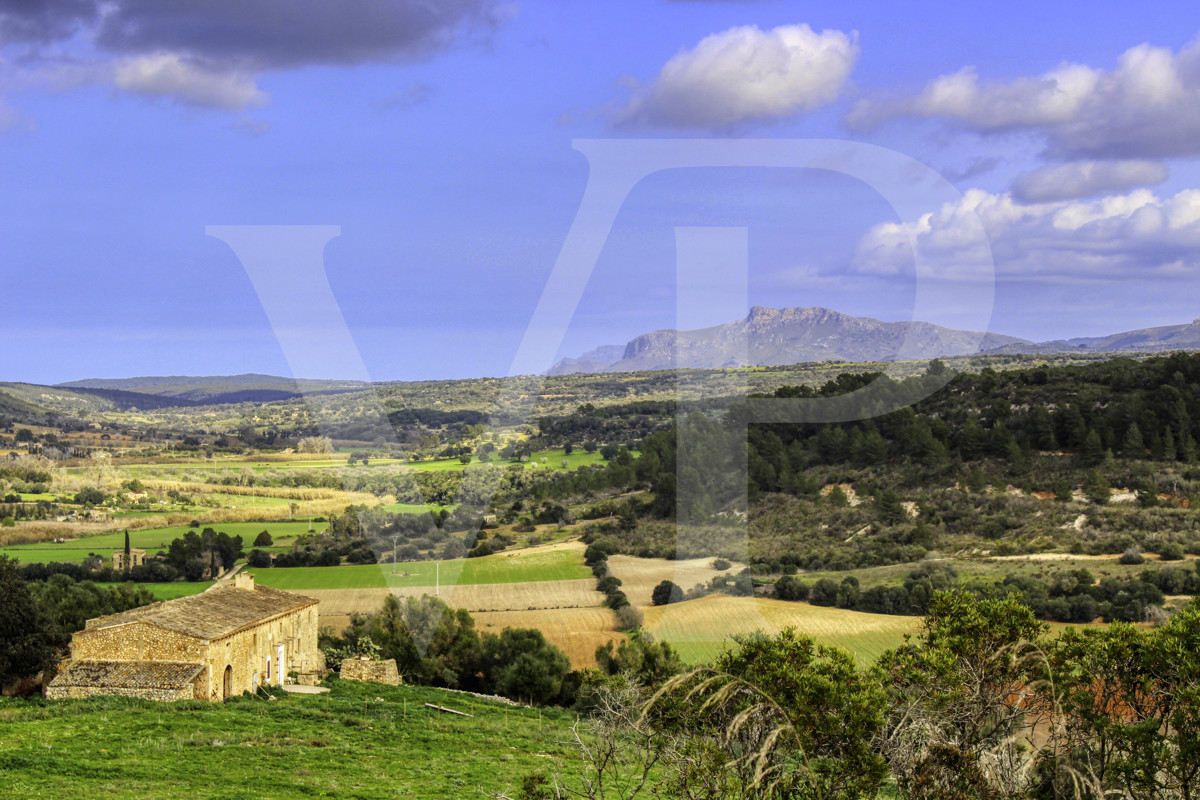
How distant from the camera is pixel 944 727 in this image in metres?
8.33

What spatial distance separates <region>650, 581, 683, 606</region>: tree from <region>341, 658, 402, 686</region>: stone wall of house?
427 inches

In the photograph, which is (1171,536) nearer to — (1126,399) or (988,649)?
(1126,399)

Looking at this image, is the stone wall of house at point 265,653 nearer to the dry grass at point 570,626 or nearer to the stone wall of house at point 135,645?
the stone wall of house at point 135,645

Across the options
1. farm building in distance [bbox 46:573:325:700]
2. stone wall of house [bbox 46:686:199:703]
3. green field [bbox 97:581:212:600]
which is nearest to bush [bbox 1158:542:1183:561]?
farm building in distance [bbox 46:573:325:700]

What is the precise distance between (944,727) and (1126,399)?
37713 mm

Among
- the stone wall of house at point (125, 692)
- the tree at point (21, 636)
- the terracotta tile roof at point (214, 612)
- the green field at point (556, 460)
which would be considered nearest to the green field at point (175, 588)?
the terracotta tile roof at point (214, 612)

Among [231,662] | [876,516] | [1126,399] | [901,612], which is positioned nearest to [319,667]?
[231,662]

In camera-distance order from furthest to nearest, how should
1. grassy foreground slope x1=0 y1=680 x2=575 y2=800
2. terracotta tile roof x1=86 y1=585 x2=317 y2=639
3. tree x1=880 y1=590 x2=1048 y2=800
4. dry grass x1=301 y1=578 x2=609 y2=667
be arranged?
1. dry grass x1=301 y1=578 x2=609 y2=667
2. terracotta tile roof x1=86 y1=585 x2=317 y2=639
3. grassy foreground slope x1=0 y1=680 x2=575 y2=800
4. tree x1=880 y1=590 x2=1048 y2=800

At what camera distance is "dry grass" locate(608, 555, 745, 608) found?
3170 centimetres

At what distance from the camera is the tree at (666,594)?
103 feet

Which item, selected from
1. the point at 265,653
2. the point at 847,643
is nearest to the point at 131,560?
the point at 265,653

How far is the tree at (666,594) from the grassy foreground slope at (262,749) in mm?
11995

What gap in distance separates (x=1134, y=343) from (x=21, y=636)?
334 feet

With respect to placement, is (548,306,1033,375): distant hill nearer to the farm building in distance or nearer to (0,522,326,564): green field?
the farm building in distance
